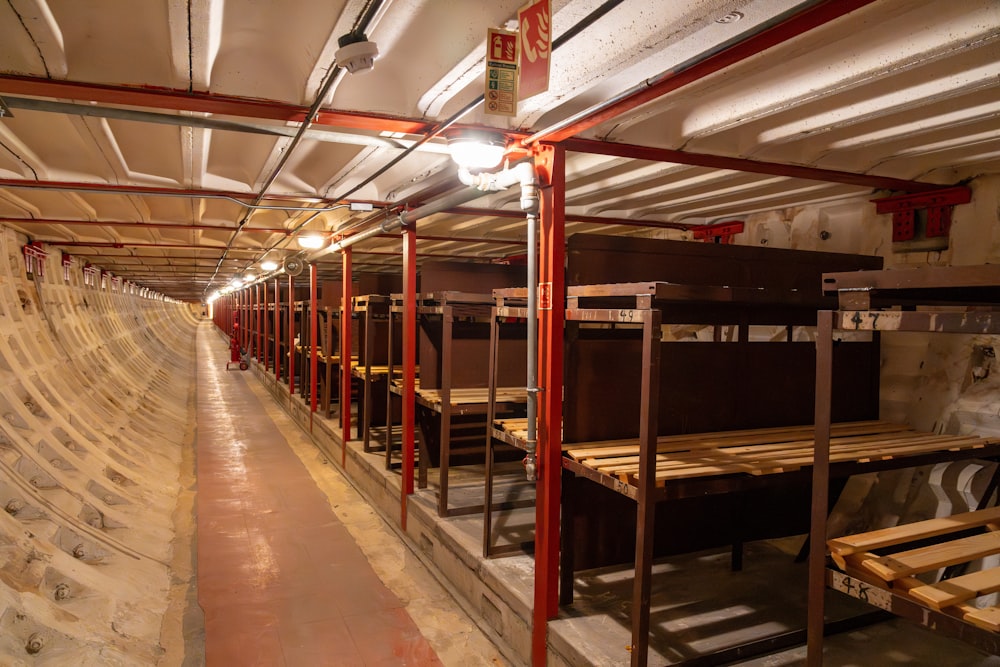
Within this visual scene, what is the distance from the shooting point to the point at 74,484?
4.97 metres

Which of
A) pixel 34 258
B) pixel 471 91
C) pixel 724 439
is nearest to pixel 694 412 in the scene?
pixel 724 439

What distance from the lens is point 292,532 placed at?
17.8ft

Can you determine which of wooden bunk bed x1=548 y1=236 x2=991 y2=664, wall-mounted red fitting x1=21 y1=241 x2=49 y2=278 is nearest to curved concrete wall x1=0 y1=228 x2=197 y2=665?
wall-mounted red fitting x1=21 y1=241 x2=49 y2=278

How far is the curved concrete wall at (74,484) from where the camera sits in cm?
321

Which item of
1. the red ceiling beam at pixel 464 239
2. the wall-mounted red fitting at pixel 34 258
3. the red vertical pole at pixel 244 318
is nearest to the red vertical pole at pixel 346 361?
the red ceiling beam at pixel 464 239

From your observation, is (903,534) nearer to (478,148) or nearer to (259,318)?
(478,148)

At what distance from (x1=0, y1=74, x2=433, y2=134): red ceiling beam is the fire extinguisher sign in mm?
947

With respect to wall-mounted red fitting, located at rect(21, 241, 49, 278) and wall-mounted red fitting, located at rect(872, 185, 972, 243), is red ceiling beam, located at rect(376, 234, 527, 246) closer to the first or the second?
wall-mounted red fitting, located at rect(21, 241, 49, 278)

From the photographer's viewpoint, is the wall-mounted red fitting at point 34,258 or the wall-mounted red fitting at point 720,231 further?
the wall-mounted red fitting at point 34,258

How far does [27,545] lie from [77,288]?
7823 millimetres

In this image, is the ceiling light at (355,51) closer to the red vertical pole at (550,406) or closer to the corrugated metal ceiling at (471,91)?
the corrugated metal ceiling at (471,91)

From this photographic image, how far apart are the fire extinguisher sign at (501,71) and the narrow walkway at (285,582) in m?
3.05

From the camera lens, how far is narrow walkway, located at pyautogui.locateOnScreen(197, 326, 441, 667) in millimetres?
3568

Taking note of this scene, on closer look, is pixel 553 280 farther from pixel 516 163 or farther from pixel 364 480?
pixel 364 480
